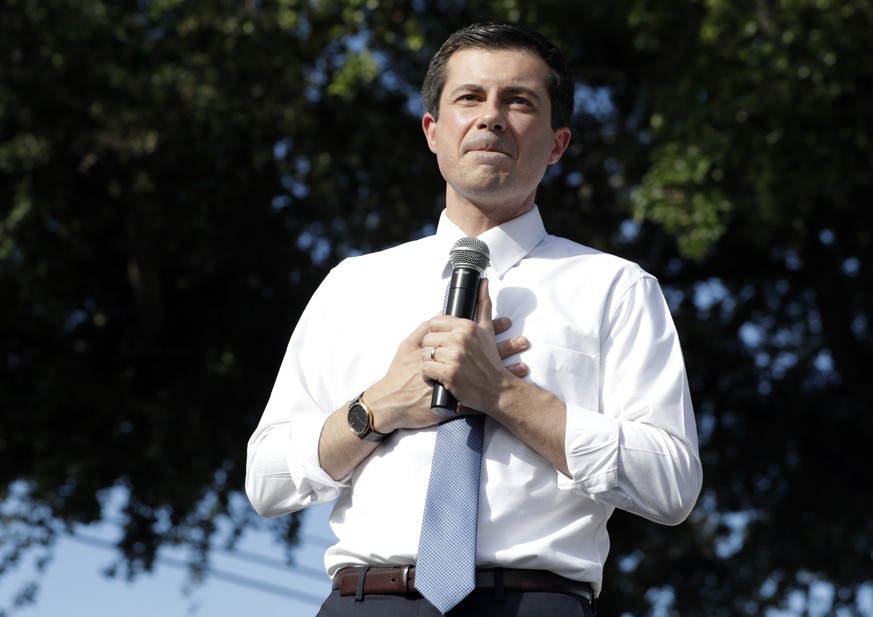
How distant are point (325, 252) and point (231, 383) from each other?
4.98ft

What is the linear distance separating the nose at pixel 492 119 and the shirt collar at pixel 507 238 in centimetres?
22

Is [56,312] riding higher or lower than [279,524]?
higher

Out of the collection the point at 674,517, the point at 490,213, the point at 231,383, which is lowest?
the point at 674,517

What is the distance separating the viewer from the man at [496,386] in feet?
8.26

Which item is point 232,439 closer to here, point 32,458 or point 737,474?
point 32,458

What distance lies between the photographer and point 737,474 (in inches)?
524

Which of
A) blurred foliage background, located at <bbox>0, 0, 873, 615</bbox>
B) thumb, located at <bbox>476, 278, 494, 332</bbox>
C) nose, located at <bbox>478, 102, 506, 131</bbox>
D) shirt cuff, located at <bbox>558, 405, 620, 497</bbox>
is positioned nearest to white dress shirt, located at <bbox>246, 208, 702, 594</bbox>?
shirt cuff, located at <bbox>558, 405, 620, 497</bbox>

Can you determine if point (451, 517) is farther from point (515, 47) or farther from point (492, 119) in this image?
point (515, 47)

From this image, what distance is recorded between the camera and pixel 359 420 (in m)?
2.64

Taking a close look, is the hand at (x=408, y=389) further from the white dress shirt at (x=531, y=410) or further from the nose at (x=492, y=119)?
the nose at (x=492, y=119)

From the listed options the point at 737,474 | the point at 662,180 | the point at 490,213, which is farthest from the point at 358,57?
the point at 490,213

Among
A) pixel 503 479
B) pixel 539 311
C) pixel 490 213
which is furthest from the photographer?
pixel 490 213

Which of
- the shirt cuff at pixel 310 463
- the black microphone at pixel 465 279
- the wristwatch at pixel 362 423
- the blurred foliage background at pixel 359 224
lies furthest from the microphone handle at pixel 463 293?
the blurred foliage background at pixel 359 224

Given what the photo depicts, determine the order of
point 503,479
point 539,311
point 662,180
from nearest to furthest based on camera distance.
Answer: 1. point 503,479
2. point 539,311
3. point 662,180
